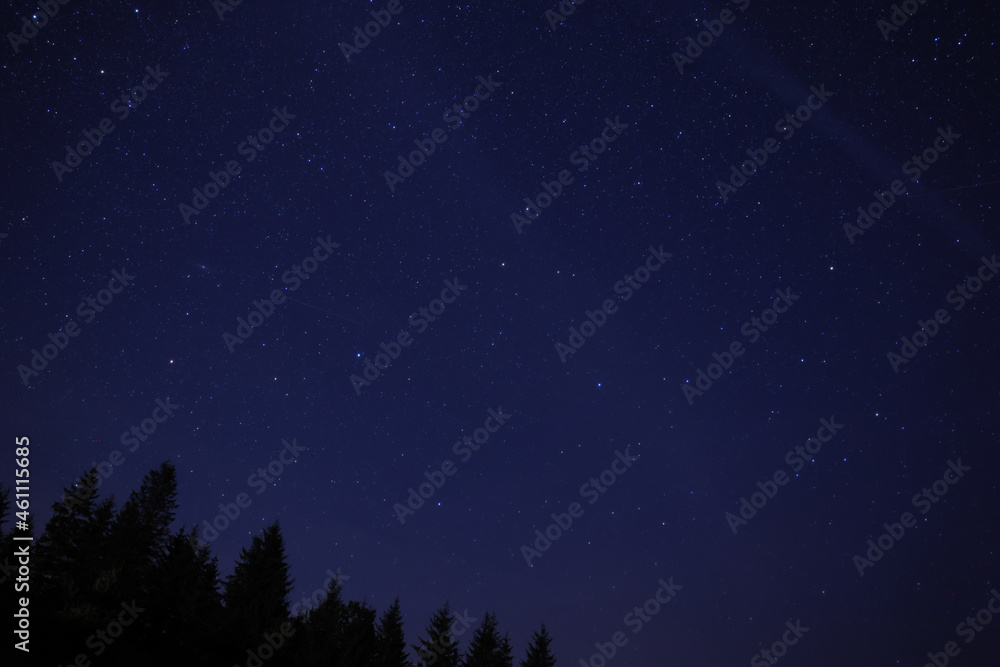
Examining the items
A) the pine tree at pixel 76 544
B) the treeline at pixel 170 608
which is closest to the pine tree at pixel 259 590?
the treeline at pixel 170 608

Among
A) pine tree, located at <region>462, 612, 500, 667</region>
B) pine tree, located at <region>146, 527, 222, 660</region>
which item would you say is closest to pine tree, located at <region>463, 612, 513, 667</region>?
pine tree, located at <region>462, 612, 500, 667</region>

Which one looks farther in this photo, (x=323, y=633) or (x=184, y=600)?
(x=323, y=633)

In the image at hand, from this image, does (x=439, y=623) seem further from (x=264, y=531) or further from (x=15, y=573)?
(x=15, y=573)

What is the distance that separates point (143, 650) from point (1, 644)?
582cm

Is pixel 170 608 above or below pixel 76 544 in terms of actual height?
below

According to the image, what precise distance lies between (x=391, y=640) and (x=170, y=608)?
1275cm

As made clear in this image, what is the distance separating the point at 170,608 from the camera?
27797 millimetres

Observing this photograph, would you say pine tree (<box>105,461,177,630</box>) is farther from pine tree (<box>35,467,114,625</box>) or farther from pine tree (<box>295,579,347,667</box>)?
pine tree (<box>295,579,347,667</box>)

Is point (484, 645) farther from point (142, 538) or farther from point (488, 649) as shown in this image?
point (142, 538)

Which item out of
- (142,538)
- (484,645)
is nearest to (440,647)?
(484,645)

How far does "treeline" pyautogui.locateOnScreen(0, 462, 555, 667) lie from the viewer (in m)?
22.8

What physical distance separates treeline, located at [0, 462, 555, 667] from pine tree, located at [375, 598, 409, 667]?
0.06 metres

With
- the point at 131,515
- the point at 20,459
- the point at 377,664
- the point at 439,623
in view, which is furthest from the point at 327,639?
the point at 20,459

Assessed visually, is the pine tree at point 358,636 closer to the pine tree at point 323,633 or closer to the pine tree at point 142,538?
the pine tree at point 323,633
